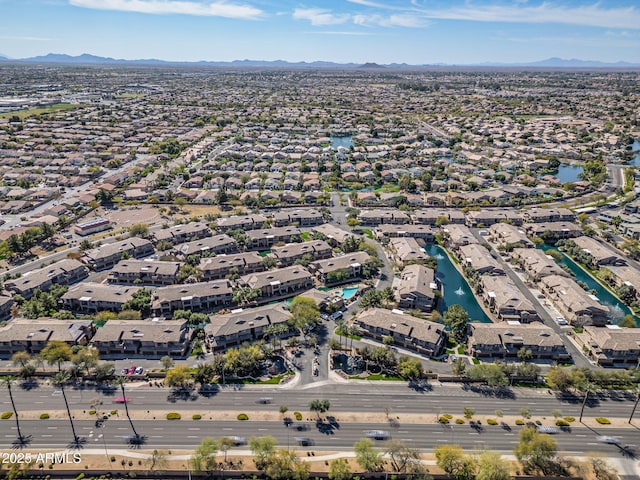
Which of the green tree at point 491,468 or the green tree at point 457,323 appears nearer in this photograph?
the green tree at point 491,468

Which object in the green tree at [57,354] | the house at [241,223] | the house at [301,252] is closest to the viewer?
the green tree at [57,354]

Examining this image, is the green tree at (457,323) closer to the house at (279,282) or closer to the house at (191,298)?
the house at (279,282)

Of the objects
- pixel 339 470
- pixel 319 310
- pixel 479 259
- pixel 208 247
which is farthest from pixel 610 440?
pixel 208 247

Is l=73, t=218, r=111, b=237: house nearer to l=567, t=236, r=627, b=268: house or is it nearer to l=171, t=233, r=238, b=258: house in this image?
l=171, t=233, r=238, b=258: house

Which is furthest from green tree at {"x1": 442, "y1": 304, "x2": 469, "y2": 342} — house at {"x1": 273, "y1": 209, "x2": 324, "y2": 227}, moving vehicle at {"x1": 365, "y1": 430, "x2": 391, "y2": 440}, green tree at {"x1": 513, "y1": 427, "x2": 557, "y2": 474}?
house at {"x1": 273, "y1": 209, "x2": 324, "y2": 227}

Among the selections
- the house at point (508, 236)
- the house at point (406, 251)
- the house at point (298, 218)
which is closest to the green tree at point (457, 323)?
the house at point (406, 251)

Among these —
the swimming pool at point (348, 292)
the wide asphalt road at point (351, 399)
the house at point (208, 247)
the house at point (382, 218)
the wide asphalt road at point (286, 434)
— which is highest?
the house at point (382, 218)

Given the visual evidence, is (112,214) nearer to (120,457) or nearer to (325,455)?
(120,457)

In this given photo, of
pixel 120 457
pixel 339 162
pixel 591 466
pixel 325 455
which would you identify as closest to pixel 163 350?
pixel 120 457
